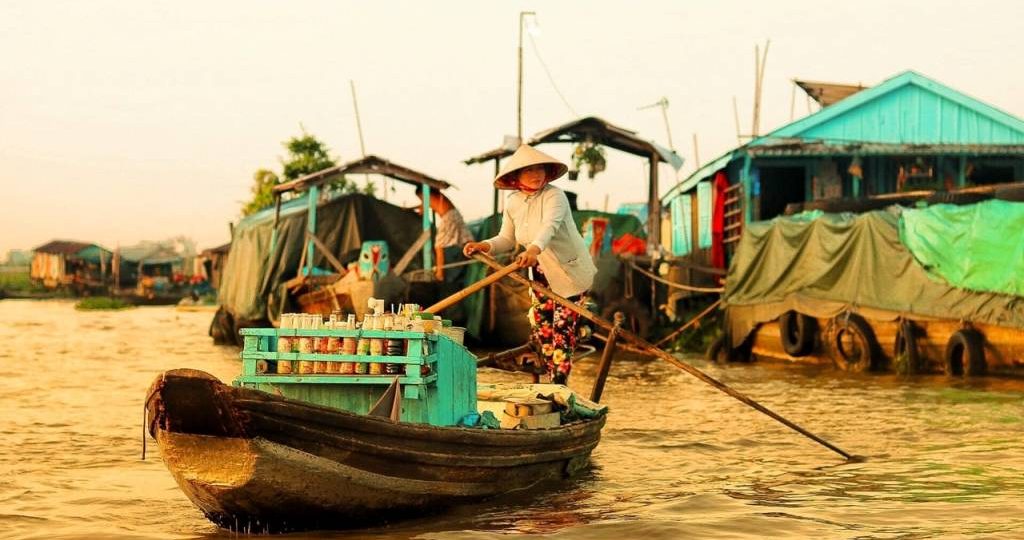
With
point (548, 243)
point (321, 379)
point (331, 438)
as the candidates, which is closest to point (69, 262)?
point (548, 243)

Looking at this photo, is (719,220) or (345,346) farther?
(719,220)

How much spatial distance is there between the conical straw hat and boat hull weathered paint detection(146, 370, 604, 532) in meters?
2.28

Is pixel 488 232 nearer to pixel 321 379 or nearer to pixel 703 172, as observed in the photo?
pixel 703 172

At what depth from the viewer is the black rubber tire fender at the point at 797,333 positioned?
14.3 meters

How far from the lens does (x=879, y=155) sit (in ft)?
64.5

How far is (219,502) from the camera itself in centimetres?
451

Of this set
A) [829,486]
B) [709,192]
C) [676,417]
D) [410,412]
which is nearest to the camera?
[410,412]

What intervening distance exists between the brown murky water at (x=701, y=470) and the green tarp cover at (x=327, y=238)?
7.65 meters

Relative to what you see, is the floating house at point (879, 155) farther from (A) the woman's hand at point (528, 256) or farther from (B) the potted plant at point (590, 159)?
(A) the woman's hand at point (528, 256)

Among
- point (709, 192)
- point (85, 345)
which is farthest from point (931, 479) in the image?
point (85, 345)

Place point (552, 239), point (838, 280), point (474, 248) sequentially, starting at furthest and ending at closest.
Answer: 1. point (838, 280)
2. point (552, 239)
3. point (474, 248)

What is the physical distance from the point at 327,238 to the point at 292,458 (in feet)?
52.3

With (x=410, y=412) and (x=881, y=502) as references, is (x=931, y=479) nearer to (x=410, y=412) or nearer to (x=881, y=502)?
(x=881, y=502)

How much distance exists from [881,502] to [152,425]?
3.47 meters
